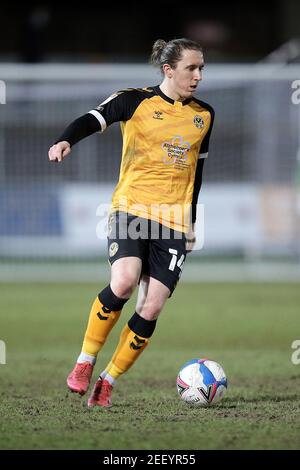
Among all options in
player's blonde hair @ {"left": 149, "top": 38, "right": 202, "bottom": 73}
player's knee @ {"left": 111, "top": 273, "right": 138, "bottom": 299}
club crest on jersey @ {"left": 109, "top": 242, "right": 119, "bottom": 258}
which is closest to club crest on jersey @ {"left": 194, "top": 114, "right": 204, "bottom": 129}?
player's blonde hair @ {"left": 149, "top": 38, "right": 202, "bottom": 73}

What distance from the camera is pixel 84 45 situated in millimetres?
30906

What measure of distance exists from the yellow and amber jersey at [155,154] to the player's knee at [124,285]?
17.7 inches

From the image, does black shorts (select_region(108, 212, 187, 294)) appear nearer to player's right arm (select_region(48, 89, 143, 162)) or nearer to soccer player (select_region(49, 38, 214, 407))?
soccer player (select_region(49, 38, 214, 407))

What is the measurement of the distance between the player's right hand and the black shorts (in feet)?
2.04

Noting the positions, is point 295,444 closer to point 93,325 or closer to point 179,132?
point 93,325

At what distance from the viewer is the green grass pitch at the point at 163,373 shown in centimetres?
448

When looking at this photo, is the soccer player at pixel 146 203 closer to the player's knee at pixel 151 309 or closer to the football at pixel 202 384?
the player's knee at pixel 151 309

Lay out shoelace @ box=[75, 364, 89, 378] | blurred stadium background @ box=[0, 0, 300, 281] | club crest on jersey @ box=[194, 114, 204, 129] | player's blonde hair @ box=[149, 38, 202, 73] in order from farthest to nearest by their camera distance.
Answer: blurred stadium background @ box=[0, 0, 300, 281] < club crest on jersey @ box=[194, 114, 204, 129] < player's blonde hair @ box=[149, 38, 202, 73] < shoelace @ box=[75, 364, 89, 378]

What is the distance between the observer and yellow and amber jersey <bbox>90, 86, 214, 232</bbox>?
18.3 feet

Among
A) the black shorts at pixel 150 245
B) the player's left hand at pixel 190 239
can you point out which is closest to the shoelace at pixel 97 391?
the black shorts at pixel 150 245

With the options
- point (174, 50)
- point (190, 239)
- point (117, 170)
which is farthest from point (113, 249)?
point (117, 170)

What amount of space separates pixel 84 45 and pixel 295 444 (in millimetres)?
28003

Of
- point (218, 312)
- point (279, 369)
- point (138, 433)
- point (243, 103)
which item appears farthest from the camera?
point (243, 103)
